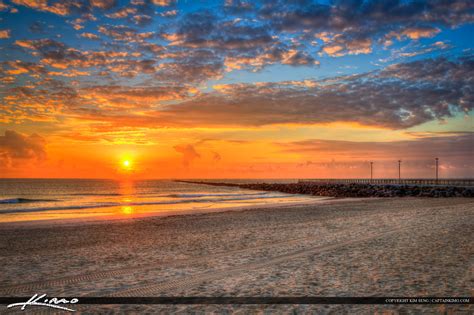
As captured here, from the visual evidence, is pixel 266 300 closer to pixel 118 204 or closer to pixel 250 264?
pixel 250 264

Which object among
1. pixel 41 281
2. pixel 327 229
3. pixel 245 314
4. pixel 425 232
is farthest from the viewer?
pixel 327 229

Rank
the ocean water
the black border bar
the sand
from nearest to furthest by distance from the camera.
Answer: the black border bar
the sand
the ocean water

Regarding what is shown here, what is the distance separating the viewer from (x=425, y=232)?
16656 millimetres

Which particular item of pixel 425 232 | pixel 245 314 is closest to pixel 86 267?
pixel 245 314

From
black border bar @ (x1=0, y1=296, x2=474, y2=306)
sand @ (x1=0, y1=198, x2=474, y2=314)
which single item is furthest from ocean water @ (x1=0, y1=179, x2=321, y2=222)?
black border bar @ (x1=0, y1=296, x2=474, y2=306)

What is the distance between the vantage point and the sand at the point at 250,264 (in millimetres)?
7984

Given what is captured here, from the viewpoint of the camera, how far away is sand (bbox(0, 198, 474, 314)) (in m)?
7.98

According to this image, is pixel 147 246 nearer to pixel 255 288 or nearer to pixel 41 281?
pixel 41 281

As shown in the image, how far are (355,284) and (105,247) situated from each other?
34.4ft

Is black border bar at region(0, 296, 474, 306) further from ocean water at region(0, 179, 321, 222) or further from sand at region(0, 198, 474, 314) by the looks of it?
ocean water at region(0, 179, 321, 222)

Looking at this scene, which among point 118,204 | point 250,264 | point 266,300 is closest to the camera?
point 266,300

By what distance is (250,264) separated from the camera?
11.0 metres

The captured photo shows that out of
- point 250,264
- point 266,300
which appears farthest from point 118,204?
point 266,300

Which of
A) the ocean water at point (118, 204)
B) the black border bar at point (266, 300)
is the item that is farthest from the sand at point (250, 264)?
the ocean water at point (118, 204)
